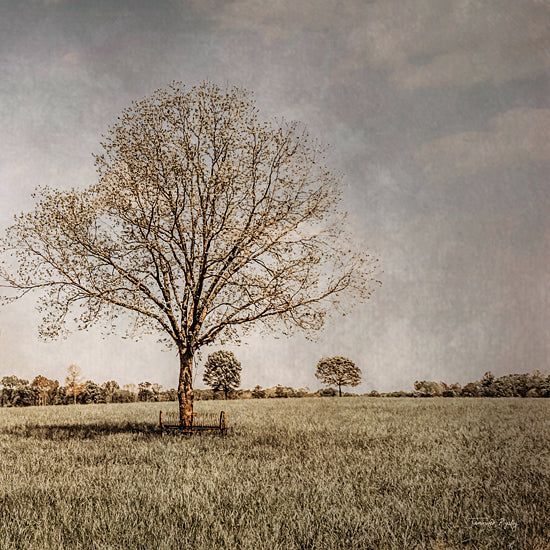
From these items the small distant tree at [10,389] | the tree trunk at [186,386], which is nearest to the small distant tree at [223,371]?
the small distant tree at [10,389]

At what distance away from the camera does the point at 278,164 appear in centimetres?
1717

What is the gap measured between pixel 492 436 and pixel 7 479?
14.0 m

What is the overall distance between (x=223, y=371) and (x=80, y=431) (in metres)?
44.7

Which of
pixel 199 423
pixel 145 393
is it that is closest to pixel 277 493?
pixel 199 423

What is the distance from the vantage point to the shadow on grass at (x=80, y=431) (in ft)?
51.8

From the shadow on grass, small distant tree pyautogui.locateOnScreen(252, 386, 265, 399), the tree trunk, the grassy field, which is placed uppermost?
the tree trunk

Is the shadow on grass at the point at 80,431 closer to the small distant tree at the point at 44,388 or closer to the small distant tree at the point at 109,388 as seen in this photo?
the small distant tree at the point at 109,388

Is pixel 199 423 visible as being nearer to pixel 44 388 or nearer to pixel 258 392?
pixel 258 392

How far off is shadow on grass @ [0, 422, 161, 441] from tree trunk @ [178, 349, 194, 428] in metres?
1.25

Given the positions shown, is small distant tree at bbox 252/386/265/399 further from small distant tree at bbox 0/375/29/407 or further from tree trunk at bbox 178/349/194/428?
tree trunk at bbox 178/349/194/428

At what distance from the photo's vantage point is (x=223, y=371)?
6094 centimetres

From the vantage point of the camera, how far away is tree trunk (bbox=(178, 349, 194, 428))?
53.1 feet

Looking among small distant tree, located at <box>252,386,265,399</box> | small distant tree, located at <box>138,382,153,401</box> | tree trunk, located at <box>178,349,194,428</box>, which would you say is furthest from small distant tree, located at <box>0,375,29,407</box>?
tree trunk, located at <box>178,349,194,428</box>
